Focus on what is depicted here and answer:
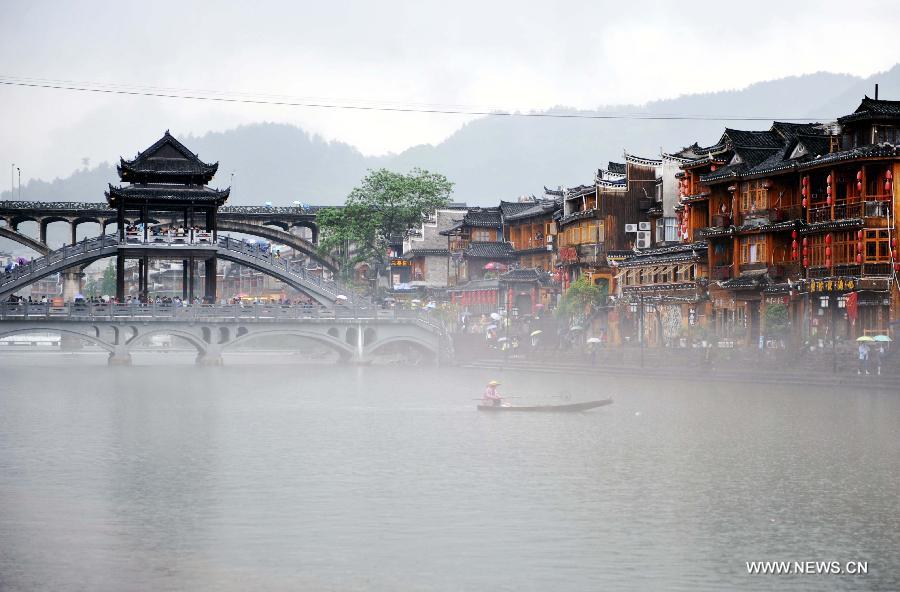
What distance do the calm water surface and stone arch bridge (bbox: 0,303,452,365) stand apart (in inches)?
1230

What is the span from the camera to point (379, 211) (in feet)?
414

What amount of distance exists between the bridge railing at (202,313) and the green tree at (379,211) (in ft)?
72.2

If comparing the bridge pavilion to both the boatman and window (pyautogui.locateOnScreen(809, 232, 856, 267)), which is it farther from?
window (pyautogui.locateOnScreen(809, 232, 856, 267))

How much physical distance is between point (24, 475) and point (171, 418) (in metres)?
19.1

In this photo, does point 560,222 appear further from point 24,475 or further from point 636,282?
point 24,475

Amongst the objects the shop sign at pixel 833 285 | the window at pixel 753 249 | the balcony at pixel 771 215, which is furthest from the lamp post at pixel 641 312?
the shop sign at pixel 833 285

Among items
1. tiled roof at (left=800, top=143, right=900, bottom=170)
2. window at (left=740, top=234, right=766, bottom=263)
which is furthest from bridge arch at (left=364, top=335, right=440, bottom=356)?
tiled roof at (left=800, top=143, right=900, bottom=170)

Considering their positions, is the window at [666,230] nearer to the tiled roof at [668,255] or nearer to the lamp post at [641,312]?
the tiled roof at [668,255]

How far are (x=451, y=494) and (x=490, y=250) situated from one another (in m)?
92.3

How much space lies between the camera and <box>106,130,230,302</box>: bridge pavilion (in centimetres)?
10150

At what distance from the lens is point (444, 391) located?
244 ft

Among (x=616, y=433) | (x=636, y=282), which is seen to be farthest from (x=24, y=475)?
(x=636, y=282)

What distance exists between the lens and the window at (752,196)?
7562 cm

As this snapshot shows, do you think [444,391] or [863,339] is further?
[444,391]
